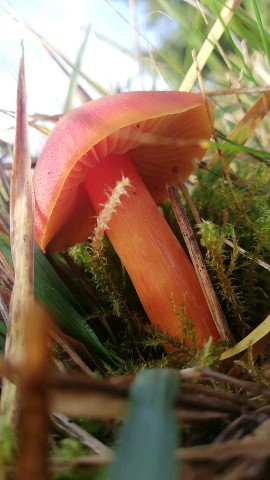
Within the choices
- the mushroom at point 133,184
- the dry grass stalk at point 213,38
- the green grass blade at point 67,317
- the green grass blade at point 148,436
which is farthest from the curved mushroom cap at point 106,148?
the green grass blade at point 148,436

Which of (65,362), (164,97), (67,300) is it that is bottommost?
(65,362)

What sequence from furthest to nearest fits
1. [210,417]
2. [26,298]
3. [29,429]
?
[26,298], [210,417], [29,429]

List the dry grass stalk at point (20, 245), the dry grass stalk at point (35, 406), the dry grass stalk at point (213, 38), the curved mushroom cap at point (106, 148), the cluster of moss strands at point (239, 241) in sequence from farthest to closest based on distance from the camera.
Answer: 1. the dry grass stalk at point (213, 38)
2. the cluster of moss strands at point (239, 241)
3. the curved mushroom cap at point (106, 148)
4. the dry grass stalk at point (20, 245)
5. the dry grass stalk at point (35, 406)

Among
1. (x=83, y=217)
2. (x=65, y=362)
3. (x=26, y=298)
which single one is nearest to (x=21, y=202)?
(x=26, y=298)

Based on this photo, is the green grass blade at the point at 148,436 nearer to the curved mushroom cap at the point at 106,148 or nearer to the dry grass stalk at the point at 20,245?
the dry grass stalk at the point at 20,245

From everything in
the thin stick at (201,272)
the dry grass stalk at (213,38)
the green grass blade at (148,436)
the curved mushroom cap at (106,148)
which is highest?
the dry grass stalk at (213,38)

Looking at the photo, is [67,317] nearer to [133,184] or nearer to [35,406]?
[133,184]

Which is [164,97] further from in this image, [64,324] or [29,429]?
[29,429]
